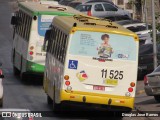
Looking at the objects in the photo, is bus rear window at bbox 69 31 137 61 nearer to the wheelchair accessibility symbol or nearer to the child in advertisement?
the child in advertisement

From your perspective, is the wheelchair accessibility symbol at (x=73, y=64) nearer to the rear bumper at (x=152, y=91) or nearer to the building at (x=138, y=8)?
the rear bumper at (x=152, y=91)

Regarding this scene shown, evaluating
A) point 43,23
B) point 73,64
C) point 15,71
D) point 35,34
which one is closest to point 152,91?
point 73,64

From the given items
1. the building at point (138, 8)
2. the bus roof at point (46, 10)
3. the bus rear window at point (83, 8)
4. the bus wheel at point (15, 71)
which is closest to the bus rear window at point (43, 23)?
the bus roof at point (46, 10)

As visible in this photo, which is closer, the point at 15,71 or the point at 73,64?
the point at 73,64

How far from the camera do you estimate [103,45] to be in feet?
84.1

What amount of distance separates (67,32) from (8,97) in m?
6.30

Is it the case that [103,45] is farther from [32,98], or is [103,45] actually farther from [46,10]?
[46,10]

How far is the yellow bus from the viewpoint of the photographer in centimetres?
2545

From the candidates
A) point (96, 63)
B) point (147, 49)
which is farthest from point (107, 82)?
point (147, 49)

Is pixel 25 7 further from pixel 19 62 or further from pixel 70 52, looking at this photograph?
pixel 70 52

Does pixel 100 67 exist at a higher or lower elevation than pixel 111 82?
higher

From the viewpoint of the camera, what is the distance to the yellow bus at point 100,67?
25.5 metres

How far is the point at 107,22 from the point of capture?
27.9 metres

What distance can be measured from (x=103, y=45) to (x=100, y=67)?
0.68 meters
